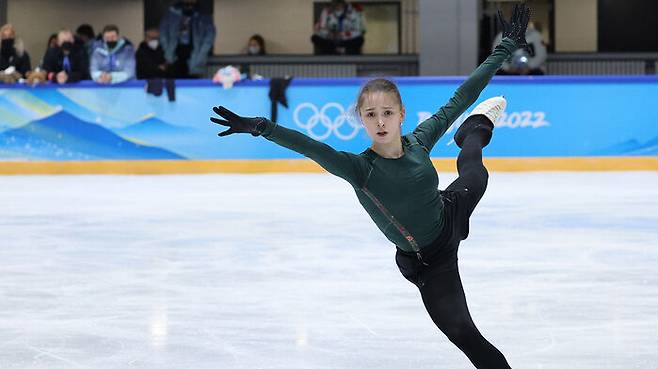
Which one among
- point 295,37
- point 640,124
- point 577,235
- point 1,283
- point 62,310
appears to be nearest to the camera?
point 62,310

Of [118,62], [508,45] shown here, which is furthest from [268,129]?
[118,62]

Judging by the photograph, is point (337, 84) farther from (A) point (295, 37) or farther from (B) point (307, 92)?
(A) point (295, 37)

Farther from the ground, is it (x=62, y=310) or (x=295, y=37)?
(x=295, y=37)

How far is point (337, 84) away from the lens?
41.2 feet

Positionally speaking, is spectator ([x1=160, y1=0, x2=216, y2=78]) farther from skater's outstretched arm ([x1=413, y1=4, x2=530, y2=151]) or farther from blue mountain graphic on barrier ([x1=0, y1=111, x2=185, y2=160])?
skater's outstretched arm ([x1=413, y1=4, x2=530, y2=151])

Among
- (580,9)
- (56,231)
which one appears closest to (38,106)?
(56,231)

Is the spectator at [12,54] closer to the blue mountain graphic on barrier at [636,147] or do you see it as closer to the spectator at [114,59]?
the spectator at [114,59]

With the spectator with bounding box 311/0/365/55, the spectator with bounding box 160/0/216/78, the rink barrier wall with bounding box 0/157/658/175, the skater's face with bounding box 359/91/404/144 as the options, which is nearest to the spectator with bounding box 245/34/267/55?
the spectator with bounding box 311/0/365/55

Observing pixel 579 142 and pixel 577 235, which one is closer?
pixel 577 235

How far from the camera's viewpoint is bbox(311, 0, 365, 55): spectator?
16.0 m

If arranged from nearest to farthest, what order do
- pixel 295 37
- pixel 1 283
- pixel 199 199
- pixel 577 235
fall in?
1. pixel 1 283
2. pixel 577 235
3. pixel 199 199
4. pixel 295 37

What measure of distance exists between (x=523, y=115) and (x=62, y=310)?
7.94m

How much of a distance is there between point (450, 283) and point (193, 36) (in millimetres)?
11021

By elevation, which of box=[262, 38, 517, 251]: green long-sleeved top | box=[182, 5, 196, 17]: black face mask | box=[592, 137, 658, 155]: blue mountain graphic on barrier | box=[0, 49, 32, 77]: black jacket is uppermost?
box=[182, 5, 196, 17]: black face mask
